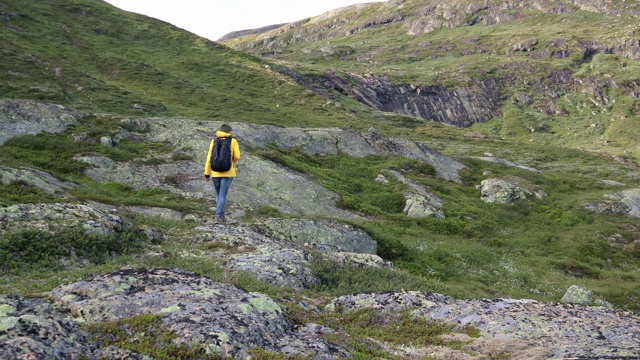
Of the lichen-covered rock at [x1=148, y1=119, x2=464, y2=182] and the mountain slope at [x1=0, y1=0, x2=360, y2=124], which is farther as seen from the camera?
the mountain slope at [x1=0, y1=0, x2=360, y2=124]

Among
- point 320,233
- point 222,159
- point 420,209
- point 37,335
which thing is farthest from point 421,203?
point 37,335

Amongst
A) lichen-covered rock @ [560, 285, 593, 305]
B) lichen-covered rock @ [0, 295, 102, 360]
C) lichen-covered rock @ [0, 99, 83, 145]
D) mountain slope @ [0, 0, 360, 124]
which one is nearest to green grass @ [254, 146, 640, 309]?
lichen-covered rock @ [560, 285, 593, 305]

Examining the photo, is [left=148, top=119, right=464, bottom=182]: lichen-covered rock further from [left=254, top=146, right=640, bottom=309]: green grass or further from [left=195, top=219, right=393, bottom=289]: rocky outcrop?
[left=195, top=219, right=393, bottom=289]: rocky outcrop

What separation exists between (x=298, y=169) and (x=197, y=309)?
3280 cm

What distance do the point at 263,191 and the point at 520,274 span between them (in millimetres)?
19810

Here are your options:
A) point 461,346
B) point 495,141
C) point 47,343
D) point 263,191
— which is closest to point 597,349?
point 461,346

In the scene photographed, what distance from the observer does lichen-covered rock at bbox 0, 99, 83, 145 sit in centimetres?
3497

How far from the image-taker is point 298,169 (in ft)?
138

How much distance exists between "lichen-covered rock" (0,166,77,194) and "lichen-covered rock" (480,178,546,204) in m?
42.2

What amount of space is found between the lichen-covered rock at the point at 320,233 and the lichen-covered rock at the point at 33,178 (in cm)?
1138

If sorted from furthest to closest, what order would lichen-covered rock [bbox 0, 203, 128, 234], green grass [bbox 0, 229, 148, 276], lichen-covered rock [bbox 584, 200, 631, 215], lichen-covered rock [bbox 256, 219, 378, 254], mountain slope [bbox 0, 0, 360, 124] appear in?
mountain slope [bbox 0, 0, 360, 124], lichen-covered rock [bbox 584, 200, 631, 215], lichen-covered rock [bbox 256, 219, 378, 254], lichen-covered rock [bbox 0, 203, 128, 234], green grass [bbox 0, 229, 148, 276]

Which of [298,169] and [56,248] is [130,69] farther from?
[56,248]

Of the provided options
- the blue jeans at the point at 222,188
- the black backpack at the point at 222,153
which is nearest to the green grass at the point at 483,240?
the blue jeans at the point at 222,188

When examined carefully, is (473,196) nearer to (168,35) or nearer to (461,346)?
(461,346)
